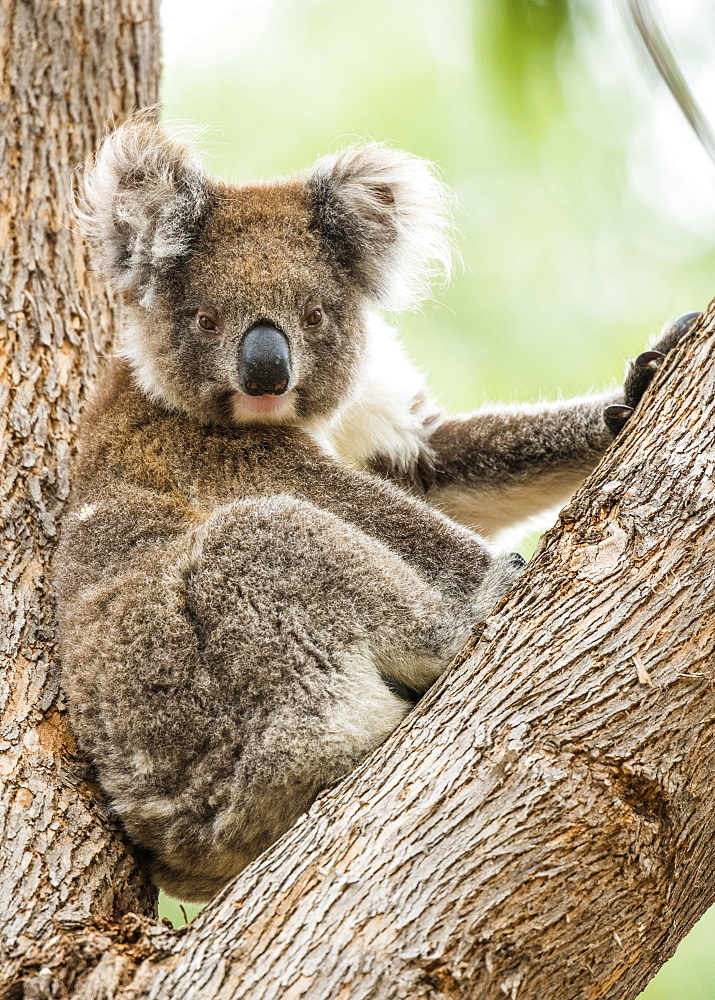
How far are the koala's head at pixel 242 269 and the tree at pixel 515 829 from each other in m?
1.36

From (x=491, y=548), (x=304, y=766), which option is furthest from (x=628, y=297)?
(x=304, y=766)

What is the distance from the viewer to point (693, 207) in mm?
7855

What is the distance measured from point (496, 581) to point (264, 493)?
2.80 ft

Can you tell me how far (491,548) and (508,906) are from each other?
154 cm

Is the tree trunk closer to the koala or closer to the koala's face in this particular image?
the koala

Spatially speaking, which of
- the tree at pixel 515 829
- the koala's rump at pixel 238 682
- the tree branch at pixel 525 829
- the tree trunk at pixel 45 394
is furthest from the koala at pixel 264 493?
the tree branch at pixel 525 829

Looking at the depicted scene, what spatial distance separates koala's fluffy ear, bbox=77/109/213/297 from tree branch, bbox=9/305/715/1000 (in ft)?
6.50

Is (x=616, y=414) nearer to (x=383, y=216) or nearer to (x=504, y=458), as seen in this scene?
(x=504, y=458)

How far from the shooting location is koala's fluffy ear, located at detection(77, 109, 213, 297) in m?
3.67

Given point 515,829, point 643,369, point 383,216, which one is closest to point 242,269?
point 383,216

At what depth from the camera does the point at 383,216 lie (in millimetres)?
4070

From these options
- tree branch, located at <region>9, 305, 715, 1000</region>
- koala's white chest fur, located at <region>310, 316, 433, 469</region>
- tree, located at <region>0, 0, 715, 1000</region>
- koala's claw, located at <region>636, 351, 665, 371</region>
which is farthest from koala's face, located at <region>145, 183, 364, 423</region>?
tree branch, located at <region>9, 305, 715, 1000</region>

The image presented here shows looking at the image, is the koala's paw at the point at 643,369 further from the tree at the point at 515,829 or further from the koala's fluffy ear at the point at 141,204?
the koala's fluffy ear at the point at 141,204

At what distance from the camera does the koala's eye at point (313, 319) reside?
12.1 ft
